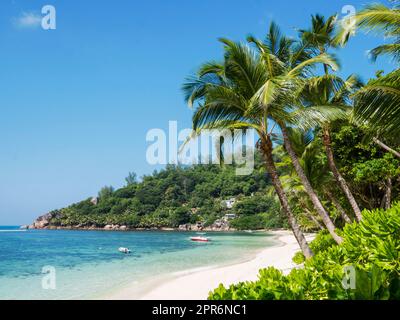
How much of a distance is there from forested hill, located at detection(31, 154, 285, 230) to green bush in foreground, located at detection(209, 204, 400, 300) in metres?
90.8

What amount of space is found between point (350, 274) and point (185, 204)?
110m

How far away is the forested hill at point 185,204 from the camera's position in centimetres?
9994

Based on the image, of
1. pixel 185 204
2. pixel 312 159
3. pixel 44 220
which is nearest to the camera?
pixel 312 159

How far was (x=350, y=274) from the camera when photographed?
3.56 meters

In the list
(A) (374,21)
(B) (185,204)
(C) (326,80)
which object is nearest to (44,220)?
(B) (185,204)

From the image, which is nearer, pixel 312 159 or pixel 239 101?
pixel 239 101

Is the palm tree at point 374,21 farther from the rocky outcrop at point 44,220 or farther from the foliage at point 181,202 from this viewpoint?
the rocky outcrop at point 44,220

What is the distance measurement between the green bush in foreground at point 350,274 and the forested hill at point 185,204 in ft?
298

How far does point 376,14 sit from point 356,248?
425cm

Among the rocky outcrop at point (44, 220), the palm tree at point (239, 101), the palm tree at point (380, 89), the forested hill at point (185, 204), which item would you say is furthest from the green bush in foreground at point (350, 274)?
the rocky outcrop at point (44, 220)

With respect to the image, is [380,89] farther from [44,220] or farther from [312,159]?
[44,220]

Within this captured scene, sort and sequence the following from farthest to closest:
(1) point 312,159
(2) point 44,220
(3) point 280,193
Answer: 1. (2) point 44,220
2. (1) point 312,159
3. (3) point 280,193

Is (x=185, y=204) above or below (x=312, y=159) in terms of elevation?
below
